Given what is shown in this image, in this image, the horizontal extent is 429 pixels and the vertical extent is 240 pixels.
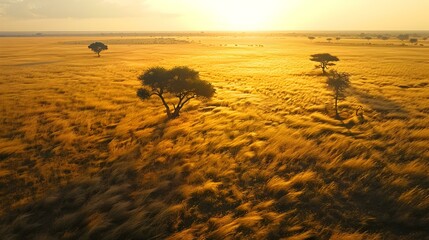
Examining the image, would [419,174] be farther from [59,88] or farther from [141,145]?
[59,88]

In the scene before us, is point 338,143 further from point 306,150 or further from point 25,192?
point 25,192

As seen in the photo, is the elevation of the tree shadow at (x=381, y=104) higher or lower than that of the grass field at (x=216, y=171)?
higher

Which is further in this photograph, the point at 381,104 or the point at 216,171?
the point at 381,104

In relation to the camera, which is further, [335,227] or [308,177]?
[308,177]

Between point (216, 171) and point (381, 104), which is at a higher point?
point (381, 104)

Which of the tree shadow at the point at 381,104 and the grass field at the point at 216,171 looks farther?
the tree shadow at the point at 381,104

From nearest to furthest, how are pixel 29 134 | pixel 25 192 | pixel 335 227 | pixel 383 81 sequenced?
pixel 335 227 → pixel 25 192 → pixel 29 134 → pixel 383 81

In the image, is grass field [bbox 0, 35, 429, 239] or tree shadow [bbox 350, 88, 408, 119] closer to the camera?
grass field [bbox 0, 35, 429, 239]

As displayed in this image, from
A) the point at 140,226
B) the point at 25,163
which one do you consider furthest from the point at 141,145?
the point at 140,226

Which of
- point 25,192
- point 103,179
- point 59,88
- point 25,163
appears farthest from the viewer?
point 59,88

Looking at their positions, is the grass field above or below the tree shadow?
below
